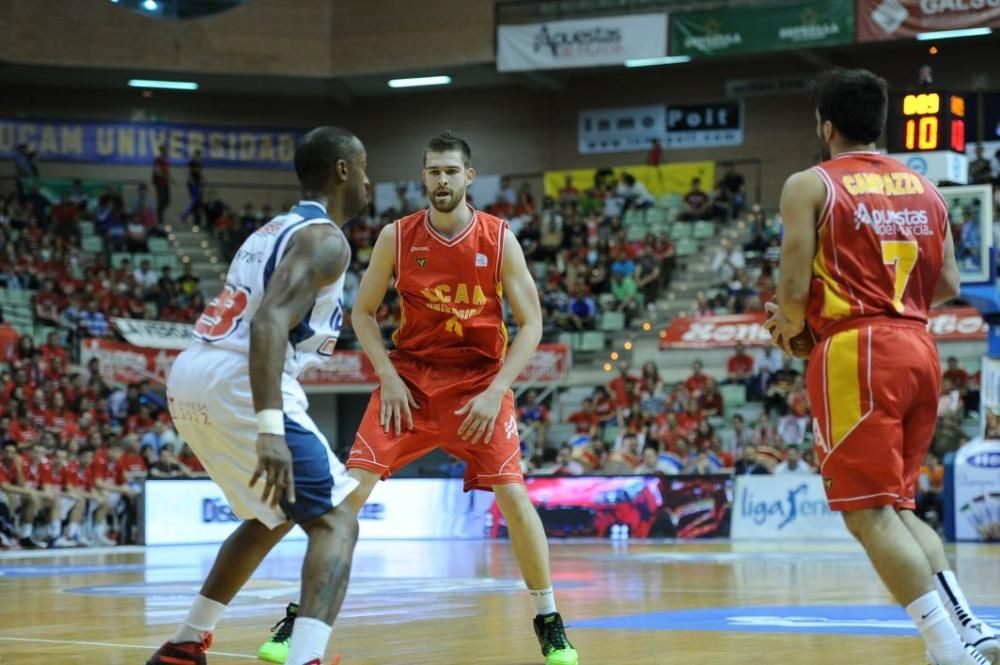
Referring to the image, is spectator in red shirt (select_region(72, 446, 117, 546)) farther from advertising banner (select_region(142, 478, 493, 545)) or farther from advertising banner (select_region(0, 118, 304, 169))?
advertising banner (select_region(0, 118, 304, 169))

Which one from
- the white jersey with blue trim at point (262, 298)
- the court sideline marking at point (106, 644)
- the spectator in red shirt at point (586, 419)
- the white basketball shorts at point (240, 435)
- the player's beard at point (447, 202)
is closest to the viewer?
the white basketball shorts at point (240, 435)

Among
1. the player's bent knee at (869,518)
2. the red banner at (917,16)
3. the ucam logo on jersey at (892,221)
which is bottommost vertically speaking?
the player's bent knee at (869,518)

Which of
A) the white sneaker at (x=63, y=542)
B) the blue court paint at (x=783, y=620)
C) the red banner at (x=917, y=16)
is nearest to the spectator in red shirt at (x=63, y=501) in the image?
the white sneaker at (x=63, y=542)

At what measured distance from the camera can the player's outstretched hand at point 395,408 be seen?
7184mm

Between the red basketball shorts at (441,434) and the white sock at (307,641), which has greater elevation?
the red basketball shorts at (441,434)

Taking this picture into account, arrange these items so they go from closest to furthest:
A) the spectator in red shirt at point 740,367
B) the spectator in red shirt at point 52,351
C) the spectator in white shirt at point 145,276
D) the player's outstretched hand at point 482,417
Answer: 1. the player's outstretched hand at point 482,417
2. the spectator in red shirt at point 52,351
3. the spectator in red shirt at point 740,367
4. the spectator in white shirt at point 145,276

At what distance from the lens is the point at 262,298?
5.34 meters

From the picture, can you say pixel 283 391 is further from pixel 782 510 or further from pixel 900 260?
pixel 782 510

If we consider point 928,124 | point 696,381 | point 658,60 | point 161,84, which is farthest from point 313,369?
point 928,124

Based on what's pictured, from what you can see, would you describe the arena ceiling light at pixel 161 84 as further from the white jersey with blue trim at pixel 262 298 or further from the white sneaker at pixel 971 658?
the white sneaker at pixel 971 658

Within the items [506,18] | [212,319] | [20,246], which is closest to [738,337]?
[506,18]

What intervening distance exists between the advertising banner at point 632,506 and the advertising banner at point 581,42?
12909 millimetres

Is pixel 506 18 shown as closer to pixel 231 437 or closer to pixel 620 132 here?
pixel 620 132

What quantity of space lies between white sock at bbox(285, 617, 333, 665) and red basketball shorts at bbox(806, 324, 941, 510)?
6.30 feet
